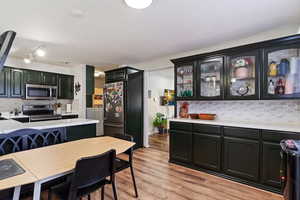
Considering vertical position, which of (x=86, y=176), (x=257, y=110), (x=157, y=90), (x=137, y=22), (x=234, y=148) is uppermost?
(x=137, y=22)

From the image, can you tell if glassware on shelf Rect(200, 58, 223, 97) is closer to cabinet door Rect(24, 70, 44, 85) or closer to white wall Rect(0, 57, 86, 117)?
white wall Rect(0, 57, 86, 117)

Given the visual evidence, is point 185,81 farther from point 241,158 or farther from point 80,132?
point 80,132

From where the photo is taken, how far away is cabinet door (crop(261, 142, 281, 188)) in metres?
2.07

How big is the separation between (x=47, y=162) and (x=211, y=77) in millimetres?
2823

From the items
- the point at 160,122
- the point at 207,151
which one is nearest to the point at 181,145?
the point at 207,151

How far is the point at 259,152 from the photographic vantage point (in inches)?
86.7

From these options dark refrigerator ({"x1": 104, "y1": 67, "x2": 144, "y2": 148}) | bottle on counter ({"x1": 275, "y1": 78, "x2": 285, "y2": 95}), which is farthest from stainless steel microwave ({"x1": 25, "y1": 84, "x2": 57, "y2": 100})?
bottle on counter ({"x1": 275, "y1": 78, "x2": 285, "y2": 95})

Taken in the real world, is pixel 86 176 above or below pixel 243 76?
below

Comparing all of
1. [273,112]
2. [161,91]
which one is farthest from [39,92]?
[273,112]

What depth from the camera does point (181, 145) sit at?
9.91 ft

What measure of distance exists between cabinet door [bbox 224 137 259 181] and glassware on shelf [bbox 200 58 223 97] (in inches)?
→ 35.3

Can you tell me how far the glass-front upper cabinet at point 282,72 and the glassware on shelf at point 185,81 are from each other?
1243 millimetres

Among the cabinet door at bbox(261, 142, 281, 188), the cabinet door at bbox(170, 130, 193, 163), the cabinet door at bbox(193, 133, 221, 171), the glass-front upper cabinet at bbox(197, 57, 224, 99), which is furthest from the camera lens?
the cabinet door at bbox(170, 130, 193, 163)

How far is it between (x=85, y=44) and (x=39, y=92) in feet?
8.25
